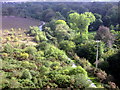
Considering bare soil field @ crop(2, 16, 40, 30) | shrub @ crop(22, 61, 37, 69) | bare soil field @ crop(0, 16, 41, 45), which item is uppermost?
bare soil field @ crop(2, 16, 40, 30)

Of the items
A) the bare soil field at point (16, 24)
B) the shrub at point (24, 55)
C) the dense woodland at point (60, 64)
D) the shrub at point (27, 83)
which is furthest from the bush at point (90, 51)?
the bare soil field at point (16, 24)

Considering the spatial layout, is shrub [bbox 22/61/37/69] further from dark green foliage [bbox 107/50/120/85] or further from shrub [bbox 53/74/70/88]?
dark green foliage [bbox 107/50/120/85]

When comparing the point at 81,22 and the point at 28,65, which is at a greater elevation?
the point at 81,22

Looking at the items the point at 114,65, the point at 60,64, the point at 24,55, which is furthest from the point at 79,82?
the point at 114,65

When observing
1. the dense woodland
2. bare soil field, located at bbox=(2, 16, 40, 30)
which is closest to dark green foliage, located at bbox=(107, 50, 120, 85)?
the dense woodland

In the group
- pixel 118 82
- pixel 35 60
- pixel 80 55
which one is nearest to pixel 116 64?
pixel 118 82

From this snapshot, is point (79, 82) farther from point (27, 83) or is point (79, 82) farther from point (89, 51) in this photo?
point (89, 51)

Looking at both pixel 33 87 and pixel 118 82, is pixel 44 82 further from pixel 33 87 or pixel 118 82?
pixel 118 82

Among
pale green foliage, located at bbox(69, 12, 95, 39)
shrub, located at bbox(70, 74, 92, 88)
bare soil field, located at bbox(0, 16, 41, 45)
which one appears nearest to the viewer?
shrub, located at bbox(70, 74, 92, 88)

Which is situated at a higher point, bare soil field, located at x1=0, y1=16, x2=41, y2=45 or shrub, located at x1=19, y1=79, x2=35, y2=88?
Answer: bare soil field, located at x1=0, y1=16, x2=41, y2=45

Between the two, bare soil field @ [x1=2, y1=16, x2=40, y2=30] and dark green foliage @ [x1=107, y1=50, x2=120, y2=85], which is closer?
dark green foliage @ [x1=107, y1=50, x2=120, y2=85]

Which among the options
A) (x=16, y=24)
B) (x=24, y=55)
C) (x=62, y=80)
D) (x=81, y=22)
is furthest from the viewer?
(x=16, y=24)
